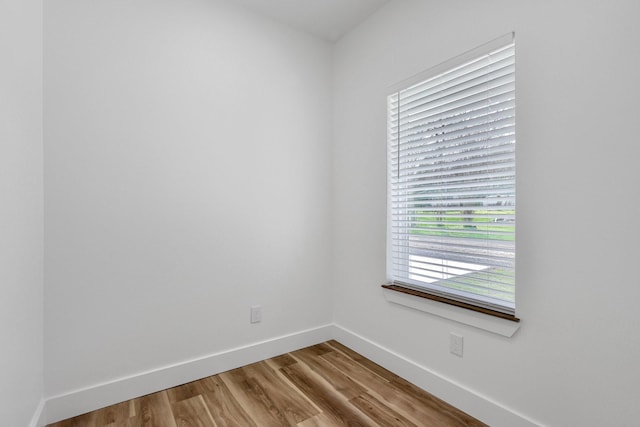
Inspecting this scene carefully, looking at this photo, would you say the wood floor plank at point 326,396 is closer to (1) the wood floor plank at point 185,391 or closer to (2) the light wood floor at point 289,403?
(2) the light wood floor at point 289,403

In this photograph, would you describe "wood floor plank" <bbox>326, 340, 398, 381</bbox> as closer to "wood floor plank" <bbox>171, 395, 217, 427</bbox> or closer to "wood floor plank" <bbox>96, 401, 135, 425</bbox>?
"wood floor plank" <bbox>171, 395, 217, 427</bbox>

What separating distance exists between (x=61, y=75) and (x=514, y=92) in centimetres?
233

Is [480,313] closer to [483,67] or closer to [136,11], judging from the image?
Answer: [483,67]

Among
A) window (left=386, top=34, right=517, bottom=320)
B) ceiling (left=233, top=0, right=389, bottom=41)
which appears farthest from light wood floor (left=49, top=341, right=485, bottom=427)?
ceiling (left=233, top=0, right=389, bottom=41)

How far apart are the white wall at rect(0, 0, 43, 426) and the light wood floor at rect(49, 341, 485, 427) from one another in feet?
1.59

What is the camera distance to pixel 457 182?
1.78m

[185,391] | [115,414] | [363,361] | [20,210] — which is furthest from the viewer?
[363,361]

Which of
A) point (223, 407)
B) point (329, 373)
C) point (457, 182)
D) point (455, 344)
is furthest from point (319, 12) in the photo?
point (223, 407)

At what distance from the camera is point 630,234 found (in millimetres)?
1160

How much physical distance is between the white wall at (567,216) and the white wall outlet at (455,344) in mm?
33

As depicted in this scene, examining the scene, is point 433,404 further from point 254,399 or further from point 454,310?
point 254,399

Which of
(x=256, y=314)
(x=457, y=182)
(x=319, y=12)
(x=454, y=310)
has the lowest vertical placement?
(x=256, y=314)

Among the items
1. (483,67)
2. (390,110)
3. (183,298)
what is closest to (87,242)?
(183,298)

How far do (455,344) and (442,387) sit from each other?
279 millimetres
